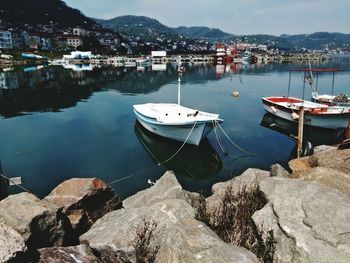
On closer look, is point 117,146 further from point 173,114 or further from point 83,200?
point 83,200

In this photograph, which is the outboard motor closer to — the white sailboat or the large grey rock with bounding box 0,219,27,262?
the white sailboat

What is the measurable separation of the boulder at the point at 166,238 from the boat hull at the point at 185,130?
15102 millimetres

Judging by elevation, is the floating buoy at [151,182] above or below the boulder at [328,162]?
below

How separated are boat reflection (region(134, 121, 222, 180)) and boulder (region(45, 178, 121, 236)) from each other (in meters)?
9.91

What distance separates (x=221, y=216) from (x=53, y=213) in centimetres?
465

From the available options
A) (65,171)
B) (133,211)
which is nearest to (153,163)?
(65,171)

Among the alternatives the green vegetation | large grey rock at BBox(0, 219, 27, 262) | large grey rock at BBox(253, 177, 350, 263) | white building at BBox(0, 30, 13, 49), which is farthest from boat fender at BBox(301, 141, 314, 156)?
white building at BBox(0, 30, 13, 49)

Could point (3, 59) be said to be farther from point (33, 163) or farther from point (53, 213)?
point (53, 213)

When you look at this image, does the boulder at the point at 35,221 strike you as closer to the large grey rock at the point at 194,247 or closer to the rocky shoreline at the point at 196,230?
the rocky shoreline at the point at 196,230

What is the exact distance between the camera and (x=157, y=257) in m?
6.66

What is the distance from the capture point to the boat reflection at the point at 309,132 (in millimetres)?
28569

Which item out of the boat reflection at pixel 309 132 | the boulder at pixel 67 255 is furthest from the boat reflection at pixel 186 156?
the boulder at pixel 67 255

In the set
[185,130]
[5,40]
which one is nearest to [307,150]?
[185,130]

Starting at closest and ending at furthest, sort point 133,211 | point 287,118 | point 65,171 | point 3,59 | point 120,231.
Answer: point 120,231
point 133,211
point 65,171
point 287,118
point 3,59
